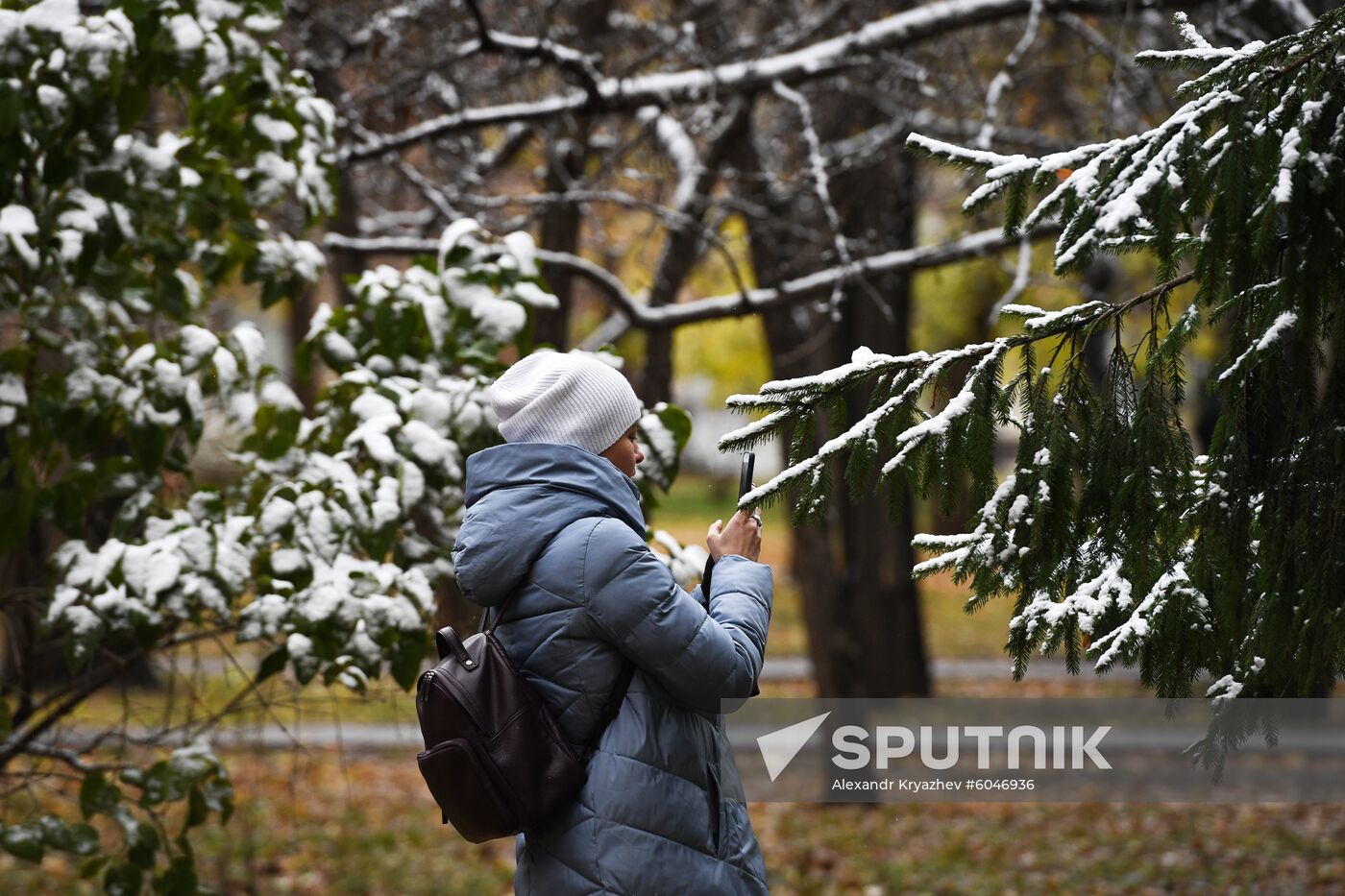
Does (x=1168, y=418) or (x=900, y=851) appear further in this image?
(x=900, y=851)

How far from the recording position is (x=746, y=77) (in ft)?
19.3

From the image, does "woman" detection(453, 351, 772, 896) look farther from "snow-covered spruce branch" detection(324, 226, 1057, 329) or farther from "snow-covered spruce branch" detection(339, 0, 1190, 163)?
"snow-covered spruce branch" detection(339, 0, 1190, 163)

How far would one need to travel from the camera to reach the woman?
88.7 inches

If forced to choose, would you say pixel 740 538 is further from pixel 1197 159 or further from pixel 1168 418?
pixel 1197 159

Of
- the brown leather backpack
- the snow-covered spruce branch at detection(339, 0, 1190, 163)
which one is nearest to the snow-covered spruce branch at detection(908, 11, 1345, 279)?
the brown leather backpack

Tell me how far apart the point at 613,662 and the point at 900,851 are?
5869 mm

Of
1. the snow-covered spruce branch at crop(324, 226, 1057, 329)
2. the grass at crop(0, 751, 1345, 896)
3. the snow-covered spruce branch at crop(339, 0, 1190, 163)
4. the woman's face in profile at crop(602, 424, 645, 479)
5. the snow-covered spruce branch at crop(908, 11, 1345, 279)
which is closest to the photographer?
the snow-covered spruce branch at crop(908, 11, 1345, 279)

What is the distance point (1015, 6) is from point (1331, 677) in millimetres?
3721

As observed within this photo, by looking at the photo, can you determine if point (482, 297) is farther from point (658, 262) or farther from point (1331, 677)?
point (658, 262)

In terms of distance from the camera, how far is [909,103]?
6930mm

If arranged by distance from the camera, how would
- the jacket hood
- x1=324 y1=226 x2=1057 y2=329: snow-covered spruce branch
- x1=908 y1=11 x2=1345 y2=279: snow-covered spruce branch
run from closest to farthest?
1. x1=908 y1=11 x2=1345 y2=279: snow-covered spruce branch
2. the jacket hood
3. x1=324 y1=226 x2=1057 y2=329: snow-covered spruce branch

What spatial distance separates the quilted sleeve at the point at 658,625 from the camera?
2.24 m

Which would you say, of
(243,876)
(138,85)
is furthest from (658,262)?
(243,876)

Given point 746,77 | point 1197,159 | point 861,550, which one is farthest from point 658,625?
point 861,550
